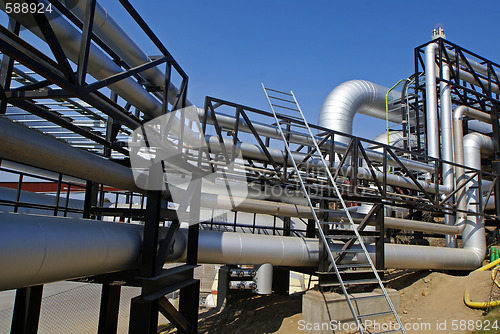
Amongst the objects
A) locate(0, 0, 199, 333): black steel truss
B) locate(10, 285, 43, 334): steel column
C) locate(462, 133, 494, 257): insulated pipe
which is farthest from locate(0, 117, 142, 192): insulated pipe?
locate(462, 133, 494, 257): insulated pipe

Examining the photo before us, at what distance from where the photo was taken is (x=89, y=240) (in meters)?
3.72

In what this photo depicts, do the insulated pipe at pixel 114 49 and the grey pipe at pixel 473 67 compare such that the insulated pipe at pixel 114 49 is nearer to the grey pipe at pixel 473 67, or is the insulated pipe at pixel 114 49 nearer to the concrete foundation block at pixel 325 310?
the concrete foundation block at pixel 325 310

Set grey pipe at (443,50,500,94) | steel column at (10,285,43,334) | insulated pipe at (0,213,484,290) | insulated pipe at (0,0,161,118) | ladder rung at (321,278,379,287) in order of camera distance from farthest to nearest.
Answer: grey pipe at (443,50,500,94) → ladder rung at (321,278,379,287) → steel column at (10,285,43,334) → insulated pipe at (0,0,161,118) → insulated pipe at (0,213,484,290)

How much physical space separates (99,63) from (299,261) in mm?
5554

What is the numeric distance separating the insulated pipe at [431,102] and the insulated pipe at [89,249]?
7449 mm

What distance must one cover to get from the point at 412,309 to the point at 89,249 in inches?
307

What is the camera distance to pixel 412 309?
28.5 feet

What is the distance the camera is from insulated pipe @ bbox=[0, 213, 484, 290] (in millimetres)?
2846

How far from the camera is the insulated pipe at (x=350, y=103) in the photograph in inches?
526

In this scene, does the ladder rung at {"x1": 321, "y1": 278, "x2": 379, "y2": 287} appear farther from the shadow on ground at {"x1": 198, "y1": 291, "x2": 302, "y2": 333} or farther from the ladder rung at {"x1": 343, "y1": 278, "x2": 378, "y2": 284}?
the shadow on ground at {"x1": 198, "y1": 291, "x2": 302, "y2": 333}

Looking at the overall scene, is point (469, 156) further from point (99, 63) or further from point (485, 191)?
point (99, 63)

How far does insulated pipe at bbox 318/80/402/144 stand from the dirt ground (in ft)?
15.7

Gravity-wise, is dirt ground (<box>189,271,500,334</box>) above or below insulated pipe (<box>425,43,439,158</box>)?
below

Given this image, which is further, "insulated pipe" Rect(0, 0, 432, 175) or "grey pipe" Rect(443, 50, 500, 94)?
"grey pipe" Rect(443, 50, 500, 94)
